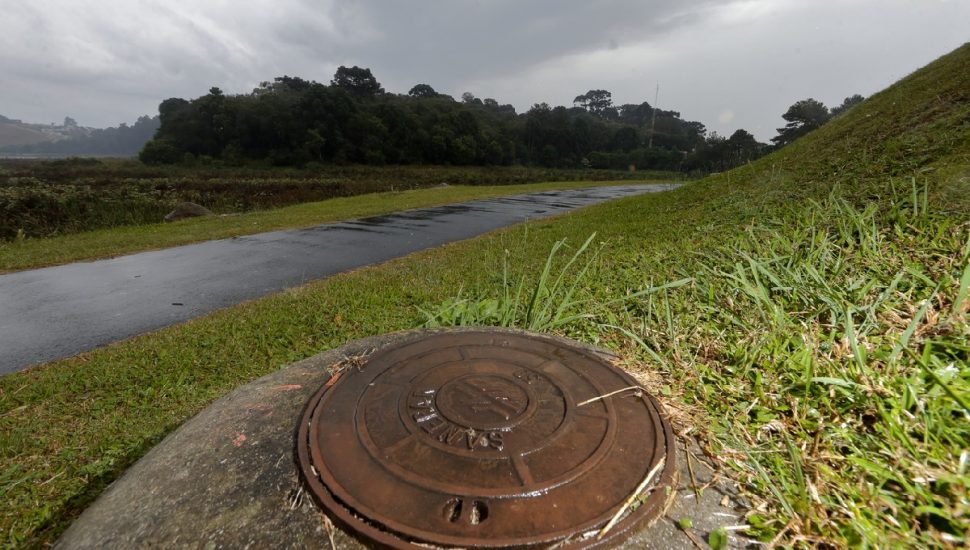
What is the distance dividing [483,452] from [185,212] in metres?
14.7

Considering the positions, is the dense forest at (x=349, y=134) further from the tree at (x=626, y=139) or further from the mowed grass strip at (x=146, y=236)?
the mowed grass strip at (x=146, y=236)

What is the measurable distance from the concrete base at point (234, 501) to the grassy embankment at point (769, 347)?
0.20m

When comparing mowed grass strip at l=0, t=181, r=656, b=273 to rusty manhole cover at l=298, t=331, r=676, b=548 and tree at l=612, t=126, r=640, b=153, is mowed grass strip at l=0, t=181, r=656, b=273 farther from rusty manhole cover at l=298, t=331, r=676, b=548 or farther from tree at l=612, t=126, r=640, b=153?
tree at l=612, t=126, r=640, b=153

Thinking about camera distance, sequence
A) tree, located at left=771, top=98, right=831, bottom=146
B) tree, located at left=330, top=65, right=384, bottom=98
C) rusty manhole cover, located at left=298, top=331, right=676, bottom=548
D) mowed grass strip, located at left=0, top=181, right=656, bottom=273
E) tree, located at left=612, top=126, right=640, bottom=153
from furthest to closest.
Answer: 1. tree, located at left=612, top=126, right=640, bottom=153
2. tree, located at left=330, top=65, right=384, bottom=98
3. tree, located at left=771, top=98, right=831, bottom=146
4. mowed grass strip, located at left=0, top=181, right=656, bottom=273
5. rusty manhole cover, located at left=298, top=331, right=676, bottom=548

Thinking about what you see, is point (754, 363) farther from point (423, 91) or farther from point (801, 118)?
point (423, 91)

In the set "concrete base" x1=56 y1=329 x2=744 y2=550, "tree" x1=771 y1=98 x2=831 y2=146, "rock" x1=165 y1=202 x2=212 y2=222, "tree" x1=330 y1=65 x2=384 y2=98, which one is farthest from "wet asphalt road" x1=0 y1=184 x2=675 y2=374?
"tree" x1=330 y1=65 x2=384 y2=98

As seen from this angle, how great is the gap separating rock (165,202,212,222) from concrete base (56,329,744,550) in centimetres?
1339

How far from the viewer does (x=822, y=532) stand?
1096mm

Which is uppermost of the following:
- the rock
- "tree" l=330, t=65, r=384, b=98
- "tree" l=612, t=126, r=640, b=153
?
"tree" l=330, t=65, r=384, b=98

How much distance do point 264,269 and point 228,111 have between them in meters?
59.8

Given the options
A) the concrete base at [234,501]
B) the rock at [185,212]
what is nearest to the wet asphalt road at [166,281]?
the concrete base at [234,501]

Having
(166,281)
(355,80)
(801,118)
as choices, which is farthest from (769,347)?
(355,80)

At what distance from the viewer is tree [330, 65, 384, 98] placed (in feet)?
220

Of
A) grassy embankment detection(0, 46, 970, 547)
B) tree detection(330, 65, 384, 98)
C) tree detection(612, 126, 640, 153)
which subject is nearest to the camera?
grassy embankment detection(0, 46, 970, 547)
